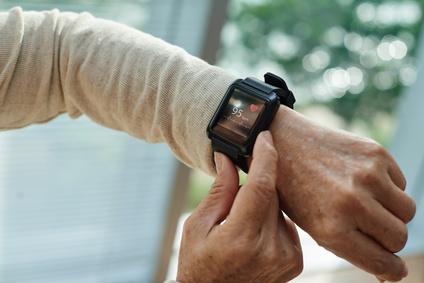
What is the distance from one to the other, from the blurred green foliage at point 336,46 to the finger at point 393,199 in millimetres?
1385

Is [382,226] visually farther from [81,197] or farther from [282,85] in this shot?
[81,197]

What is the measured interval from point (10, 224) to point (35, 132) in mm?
337

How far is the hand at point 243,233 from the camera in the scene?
613 millimetres

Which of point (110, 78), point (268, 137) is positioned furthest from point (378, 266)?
point (110, 78)

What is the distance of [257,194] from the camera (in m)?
0.61

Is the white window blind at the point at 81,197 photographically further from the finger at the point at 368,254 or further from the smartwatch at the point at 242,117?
the finger at the point at 368,254

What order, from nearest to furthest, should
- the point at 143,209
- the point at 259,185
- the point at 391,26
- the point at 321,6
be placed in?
the point at 259,185, the point at 143,209, the point at 321,6, the point at 391,26

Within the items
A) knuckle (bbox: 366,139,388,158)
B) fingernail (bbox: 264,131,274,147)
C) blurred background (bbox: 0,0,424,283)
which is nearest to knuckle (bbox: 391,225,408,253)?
knuckle (bbox: 366,139,388,158)

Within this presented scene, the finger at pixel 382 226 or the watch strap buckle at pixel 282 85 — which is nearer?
the finger at pixel 382 226

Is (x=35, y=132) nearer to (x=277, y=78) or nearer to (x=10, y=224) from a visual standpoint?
(x=10, y=224)

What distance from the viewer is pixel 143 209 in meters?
1.68

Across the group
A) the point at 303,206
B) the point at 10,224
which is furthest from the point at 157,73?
the point at 10,224

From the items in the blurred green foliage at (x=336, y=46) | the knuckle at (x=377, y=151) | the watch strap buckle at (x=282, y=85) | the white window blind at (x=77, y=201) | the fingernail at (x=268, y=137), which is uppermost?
the watch strap buckle at (x=282, y=85)

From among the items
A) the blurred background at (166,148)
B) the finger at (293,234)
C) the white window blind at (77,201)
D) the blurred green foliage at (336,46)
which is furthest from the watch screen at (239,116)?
the blurred green foliage at (336,46)
